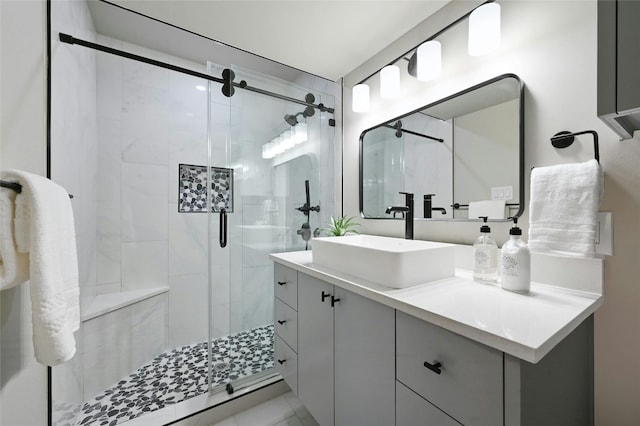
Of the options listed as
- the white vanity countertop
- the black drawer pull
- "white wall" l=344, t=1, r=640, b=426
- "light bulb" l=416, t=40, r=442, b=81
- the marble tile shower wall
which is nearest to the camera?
the white vanity countertop

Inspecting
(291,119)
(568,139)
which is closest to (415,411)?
(568,139)

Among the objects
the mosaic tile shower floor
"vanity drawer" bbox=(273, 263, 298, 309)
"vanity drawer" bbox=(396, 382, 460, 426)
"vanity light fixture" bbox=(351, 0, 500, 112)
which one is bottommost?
the mosaic tile shower floor

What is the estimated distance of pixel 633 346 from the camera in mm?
752

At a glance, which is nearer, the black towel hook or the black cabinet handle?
the black towel hook

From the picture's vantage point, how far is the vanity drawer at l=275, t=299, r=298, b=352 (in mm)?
1329

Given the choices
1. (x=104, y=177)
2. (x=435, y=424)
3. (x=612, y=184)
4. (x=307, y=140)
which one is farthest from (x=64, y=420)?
(x=612, y=184)

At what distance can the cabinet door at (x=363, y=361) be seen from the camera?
805 millimetres

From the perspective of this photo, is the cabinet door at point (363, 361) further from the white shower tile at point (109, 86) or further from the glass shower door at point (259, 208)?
the white shower tile at point (109, 86)

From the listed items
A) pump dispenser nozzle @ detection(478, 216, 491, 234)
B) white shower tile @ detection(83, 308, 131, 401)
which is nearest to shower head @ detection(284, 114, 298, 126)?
pump dispenser nozzle @ detection(478, 216, 491, 234)

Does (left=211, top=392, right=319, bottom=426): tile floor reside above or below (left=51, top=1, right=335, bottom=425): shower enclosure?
below

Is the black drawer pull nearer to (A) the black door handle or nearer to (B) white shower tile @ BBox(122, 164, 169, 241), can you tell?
(A) the black door handle

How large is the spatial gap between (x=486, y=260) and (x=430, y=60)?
0.98 metres

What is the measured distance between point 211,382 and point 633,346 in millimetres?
1907

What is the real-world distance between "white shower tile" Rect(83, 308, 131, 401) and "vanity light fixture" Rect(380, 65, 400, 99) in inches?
92.5
